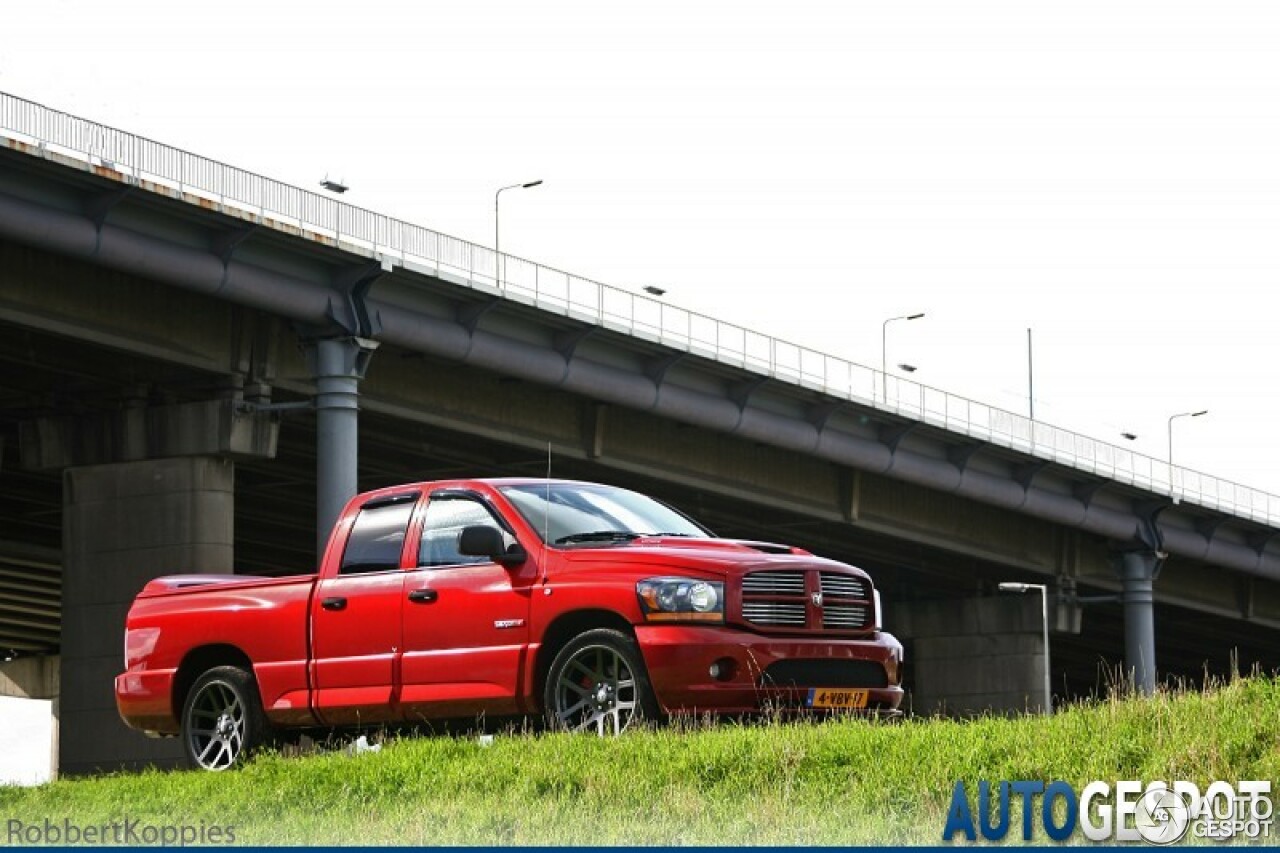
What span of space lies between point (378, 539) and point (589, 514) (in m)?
1.57

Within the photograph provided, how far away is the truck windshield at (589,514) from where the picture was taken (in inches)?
585

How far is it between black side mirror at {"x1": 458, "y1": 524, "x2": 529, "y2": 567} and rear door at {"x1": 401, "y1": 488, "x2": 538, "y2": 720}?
91mm

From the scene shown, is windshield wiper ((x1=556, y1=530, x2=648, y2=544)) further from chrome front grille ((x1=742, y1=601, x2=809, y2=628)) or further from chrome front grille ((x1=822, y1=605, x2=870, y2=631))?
chrome front grille ((x1=822, y1=605, x2=870, y2=631))

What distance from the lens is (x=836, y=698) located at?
46.3ft

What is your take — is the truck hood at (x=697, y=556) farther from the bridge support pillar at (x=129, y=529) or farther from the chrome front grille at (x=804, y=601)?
the bridge support pillar at (x=129, y=529)

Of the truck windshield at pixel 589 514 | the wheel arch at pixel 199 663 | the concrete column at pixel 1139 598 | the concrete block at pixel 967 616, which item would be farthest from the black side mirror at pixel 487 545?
the concrete block at pixel 967 616

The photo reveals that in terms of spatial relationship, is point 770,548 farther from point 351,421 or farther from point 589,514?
point 351,421

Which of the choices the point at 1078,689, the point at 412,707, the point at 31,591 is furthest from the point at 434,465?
the point at 1078,689

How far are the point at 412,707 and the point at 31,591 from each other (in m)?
64.3

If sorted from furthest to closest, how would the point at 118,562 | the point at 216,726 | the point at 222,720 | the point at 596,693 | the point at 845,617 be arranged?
the point at 118,562 → the point at 216,726 → the point at 222,720 → the point at 845,617 → the point at 596,693

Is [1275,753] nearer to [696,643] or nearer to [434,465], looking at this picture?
[696,643]

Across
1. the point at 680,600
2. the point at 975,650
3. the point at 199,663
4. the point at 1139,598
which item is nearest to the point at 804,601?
the point at 680,600

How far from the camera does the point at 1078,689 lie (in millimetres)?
107250

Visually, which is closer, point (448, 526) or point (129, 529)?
point (448, 526)
